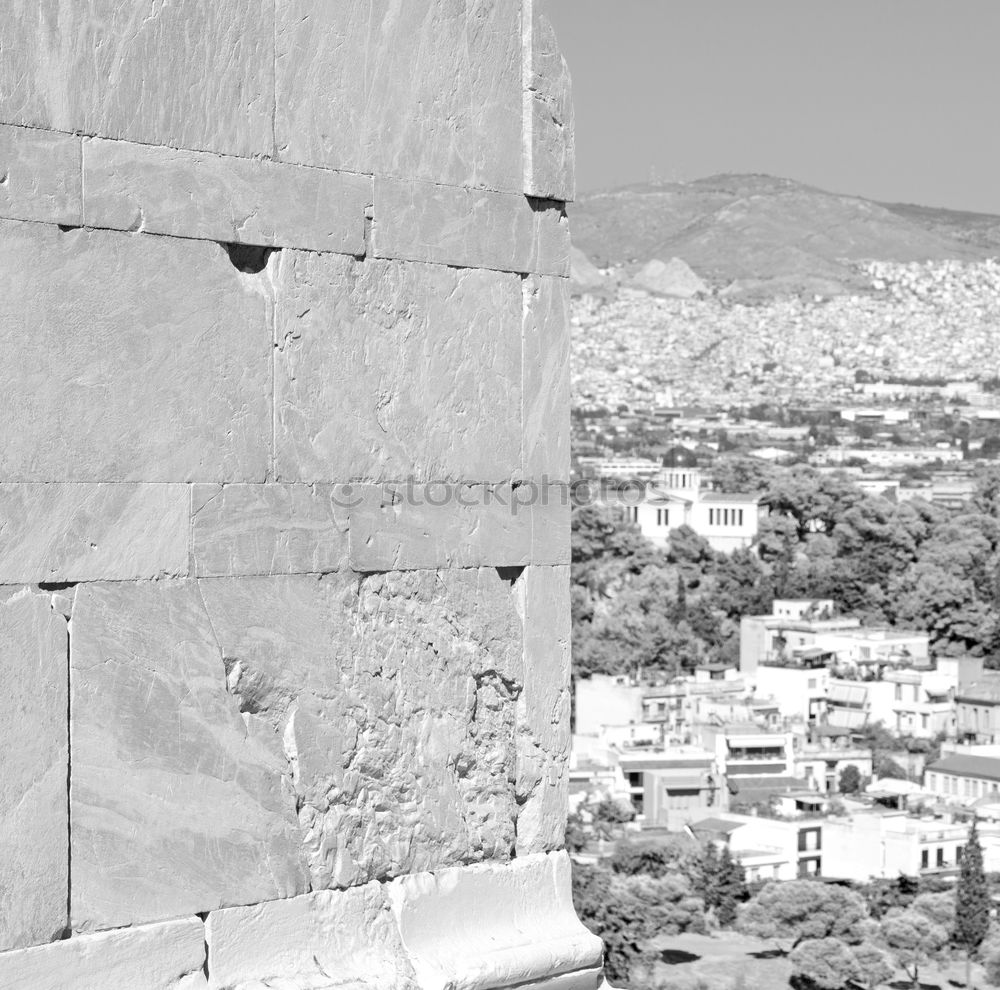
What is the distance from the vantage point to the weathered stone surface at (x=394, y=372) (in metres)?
2.16

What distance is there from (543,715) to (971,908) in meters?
16.9

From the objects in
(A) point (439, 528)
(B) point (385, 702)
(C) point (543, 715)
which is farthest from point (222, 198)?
(C) point (543, 715)

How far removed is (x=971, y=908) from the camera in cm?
1850

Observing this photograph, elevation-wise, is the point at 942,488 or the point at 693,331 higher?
the point at 693,331

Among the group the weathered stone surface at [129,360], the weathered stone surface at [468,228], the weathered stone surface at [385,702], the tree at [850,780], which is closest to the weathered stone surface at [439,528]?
the weathered stone surface at [385,702]

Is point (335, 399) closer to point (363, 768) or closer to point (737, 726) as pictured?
point (363, 768)

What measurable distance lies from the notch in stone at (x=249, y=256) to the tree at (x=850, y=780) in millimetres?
24099

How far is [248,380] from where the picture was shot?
2.12 m

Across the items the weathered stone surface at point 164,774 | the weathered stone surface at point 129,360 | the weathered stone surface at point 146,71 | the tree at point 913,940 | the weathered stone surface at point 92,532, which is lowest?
the tree at point 913,940

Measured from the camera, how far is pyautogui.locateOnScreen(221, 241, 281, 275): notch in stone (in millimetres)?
2123

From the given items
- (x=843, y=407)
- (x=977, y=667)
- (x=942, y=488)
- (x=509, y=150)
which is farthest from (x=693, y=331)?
(x=509, y=150)

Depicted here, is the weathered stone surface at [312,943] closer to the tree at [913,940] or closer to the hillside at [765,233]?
the tree at [913,940]

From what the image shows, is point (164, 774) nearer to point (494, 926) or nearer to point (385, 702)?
point (385, 702)

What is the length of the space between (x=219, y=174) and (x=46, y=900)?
2.36 ft
